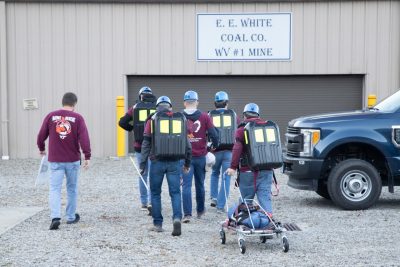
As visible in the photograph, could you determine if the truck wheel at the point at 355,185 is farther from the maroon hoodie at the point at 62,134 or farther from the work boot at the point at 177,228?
the maroon hoodie at the point at 62,134

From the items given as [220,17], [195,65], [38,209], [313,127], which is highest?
[220,17]

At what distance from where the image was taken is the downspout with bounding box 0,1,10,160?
18.8 meters

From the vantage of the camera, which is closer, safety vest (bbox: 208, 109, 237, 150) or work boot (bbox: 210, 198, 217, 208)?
safety vest (bbox: 208, 109, 237, 150)

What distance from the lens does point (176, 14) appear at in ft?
62.4

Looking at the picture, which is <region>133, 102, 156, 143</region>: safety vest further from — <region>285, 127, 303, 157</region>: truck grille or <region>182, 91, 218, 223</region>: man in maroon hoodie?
<region>285, 127, 303, 157</region>: truck grille

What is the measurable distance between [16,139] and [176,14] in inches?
212

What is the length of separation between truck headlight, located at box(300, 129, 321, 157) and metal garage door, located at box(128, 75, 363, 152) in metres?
8.47

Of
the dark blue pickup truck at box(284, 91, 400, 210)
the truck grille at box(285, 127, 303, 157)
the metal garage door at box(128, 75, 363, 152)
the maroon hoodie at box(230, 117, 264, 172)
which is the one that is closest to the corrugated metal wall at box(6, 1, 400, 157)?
the metal garage door at box(128, 75, 363, 152)

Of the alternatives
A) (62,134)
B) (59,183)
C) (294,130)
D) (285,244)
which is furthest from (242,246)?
(294,130)

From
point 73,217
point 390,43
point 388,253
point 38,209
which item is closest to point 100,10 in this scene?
point 390,43

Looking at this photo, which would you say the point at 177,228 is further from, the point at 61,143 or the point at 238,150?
the point at 61,143

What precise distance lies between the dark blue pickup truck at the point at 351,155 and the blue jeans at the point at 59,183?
134 inches

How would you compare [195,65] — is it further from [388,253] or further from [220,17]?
[388,253]

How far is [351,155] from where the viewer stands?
36.5 feet
